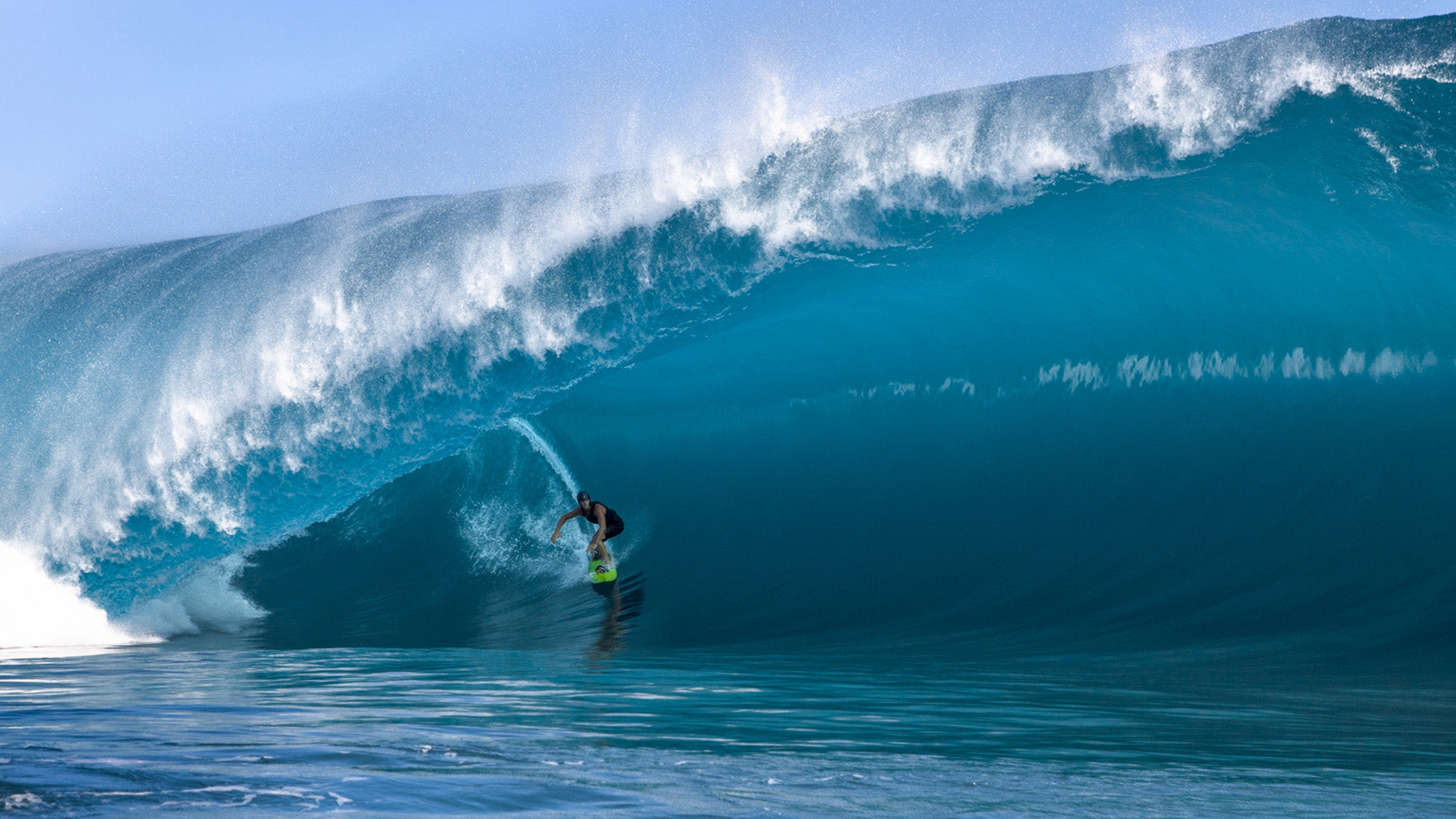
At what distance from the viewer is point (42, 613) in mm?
7141

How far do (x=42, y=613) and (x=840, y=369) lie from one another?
5.98 m

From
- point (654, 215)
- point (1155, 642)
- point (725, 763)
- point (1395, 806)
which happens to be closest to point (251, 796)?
point (725, 763)

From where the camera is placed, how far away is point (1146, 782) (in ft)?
8.55

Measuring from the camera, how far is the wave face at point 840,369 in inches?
278

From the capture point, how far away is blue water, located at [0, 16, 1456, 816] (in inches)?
236

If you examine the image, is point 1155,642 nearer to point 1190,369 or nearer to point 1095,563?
point 1095,563

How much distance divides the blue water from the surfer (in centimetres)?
19

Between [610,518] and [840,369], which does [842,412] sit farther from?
[610,518]

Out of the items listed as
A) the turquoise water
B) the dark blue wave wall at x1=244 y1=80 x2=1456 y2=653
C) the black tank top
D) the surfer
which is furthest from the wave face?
the turquoise water

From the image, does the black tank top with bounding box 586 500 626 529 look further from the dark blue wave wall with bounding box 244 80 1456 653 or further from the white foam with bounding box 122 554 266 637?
the white foam with bounding box 122 554 266 637

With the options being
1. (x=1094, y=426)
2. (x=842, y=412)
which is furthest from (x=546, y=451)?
(x=1094, y=426)

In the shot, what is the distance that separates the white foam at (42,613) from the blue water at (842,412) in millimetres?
35

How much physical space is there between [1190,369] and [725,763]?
600cm

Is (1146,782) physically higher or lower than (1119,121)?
lower
